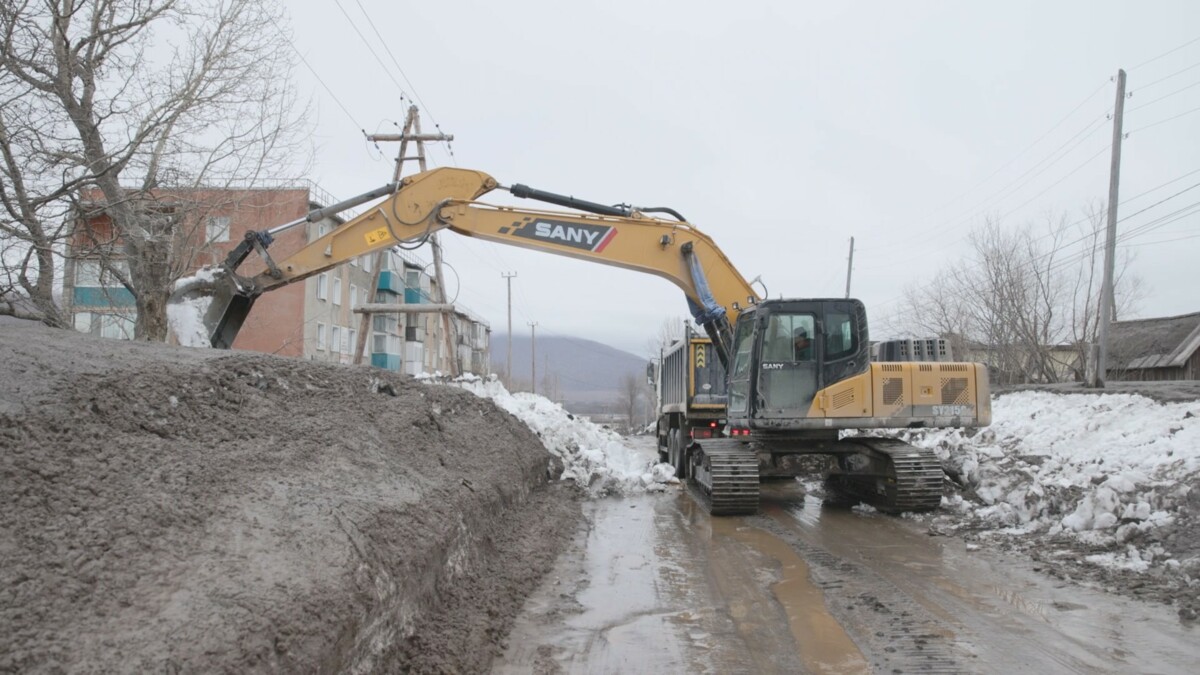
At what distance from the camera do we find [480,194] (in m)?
11.6

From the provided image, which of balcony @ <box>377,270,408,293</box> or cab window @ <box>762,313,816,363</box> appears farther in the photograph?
balcony @ <box>377,270,408,293</box>

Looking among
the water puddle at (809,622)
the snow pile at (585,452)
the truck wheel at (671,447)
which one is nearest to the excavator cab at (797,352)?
the water puddle at (809,622)

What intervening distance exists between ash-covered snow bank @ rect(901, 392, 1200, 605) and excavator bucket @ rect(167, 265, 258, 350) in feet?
31.4

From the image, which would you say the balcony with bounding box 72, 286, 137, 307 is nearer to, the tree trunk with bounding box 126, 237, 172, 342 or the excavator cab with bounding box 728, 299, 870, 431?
the tree trunk with bounding box 126, 237, 172, 342

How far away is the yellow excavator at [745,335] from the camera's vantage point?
11.1 meters

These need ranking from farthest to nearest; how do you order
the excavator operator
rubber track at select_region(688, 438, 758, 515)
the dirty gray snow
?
the excavator operator → rubber track at select_region(688, 438, 758, 515) → the dirty gray snow

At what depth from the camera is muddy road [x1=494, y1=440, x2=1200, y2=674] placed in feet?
17.2

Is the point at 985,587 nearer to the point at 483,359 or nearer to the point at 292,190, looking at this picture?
the point at 292,190

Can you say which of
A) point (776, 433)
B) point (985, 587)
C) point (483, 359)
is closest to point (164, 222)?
point (776, 433)

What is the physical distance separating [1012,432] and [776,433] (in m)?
5.47

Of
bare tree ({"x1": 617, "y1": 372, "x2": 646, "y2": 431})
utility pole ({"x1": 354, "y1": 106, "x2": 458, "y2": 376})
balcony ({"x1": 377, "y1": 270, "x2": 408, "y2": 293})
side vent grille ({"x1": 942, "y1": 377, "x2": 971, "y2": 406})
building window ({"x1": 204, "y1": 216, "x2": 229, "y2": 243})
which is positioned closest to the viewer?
side vent grille ({"x1": 942, "y1": 377, "x2": 971, "y2": 406})

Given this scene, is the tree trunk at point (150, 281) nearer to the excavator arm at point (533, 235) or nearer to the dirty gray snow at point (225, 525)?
the excavator arm at point (533, 235)

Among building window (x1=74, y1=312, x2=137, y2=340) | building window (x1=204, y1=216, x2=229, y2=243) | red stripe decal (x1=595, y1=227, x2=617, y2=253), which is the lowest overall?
building window (x1=74, y1=312, x2=137, y2=340)

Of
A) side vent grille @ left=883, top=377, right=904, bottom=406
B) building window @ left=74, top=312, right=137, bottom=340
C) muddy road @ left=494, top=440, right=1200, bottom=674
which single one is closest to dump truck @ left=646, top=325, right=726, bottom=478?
side vent grille @ left=883, top=377, right=904, bottom=406
